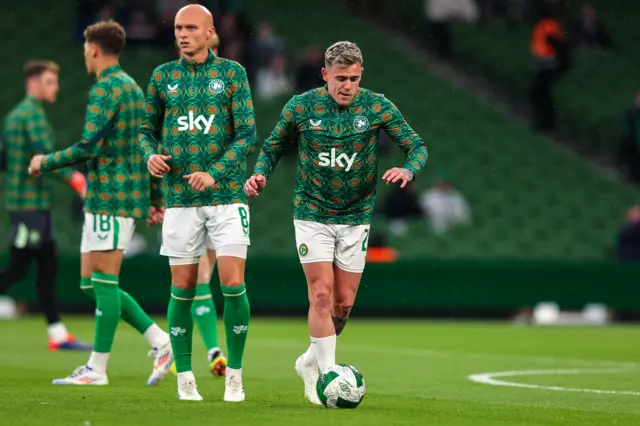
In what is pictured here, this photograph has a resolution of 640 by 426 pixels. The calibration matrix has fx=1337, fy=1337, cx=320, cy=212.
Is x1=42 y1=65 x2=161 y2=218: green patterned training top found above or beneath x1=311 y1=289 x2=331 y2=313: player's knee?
above

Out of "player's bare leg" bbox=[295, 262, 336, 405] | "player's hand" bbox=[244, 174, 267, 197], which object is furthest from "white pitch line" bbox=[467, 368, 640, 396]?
"player's hand" bbox=[244, 174, 267, 197]

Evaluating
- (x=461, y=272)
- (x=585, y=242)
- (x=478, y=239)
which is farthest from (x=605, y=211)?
(x=461, y=272)

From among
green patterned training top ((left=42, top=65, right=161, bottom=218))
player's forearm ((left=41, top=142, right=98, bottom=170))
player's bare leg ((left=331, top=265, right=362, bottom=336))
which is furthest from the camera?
green patterned training top ((left=42, top=65, right=161, bottom=218))

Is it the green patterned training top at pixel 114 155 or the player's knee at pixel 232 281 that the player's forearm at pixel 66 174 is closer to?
the green patterned training top at pixel 114 155

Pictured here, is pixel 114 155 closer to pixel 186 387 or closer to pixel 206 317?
pixel 206 317

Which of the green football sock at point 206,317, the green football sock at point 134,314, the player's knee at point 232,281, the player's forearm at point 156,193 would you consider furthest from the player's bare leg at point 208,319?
the player's knee at point 232,281

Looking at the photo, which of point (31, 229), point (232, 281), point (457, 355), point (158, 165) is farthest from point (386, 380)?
point (31, 229)

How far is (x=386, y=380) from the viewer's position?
430 inches

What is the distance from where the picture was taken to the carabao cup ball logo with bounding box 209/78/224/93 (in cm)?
853

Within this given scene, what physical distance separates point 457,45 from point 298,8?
3192mm

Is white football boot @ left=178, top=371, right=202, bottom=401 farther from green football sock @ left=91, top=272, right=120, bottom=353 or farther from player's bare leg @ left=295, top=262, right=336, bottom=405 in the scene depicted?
green football sock @ left=91, top=272, right=120, bottom=353

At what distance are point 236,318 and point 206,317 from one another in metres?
2.46

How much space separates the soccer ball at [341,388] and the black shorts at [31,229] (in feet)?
Result: 19.8

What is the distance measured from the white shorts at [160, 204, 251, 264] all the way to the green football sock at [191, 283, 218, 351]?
7.48ft
